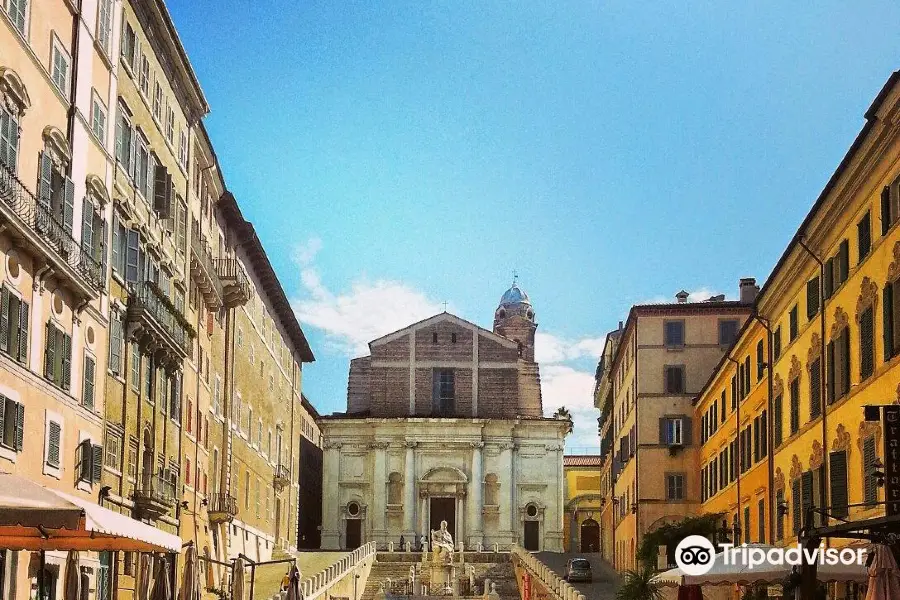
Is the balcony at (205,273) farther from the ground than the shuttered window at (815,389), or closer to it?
farther from the ground

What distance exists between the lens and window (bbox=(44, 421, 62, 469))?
2794cm

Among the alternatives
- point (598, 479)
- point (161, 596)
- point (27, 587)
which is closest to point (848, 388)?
point (161, 596)

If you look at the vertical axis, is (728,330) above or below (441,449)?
above

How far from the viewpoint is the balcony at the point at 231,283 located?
5084 cm

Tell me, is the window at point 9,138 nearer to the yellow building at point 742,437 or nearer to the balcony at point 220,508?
the balcony at point 220,508

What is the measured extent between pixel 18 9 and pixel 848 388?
744 inches

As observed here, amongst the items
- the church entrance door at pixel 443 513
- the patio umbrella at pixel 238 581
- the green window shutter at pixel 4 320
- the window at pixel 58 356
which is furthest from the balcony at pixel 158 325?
the church entrance door at pixel 443 513

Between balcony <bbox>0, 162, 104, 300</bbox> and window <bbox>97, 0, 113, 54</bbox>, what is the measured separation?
5.10 metres

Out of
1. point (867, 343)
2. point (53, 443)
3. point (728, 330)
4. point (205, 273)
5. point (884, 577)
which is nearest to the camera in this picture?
point (884, 577)

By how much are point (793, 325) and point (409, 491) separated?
5576cm

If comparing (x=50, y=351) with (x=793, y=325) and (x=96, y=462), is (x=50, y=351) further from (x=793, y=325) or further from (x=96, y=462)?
(x=793, y=325)

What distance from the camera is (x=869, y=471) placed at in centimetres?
2919

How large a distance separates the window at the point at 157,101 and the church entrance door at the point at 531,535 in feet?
190

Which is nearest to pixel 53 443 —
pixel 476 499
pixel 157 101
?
pixel 157 101
